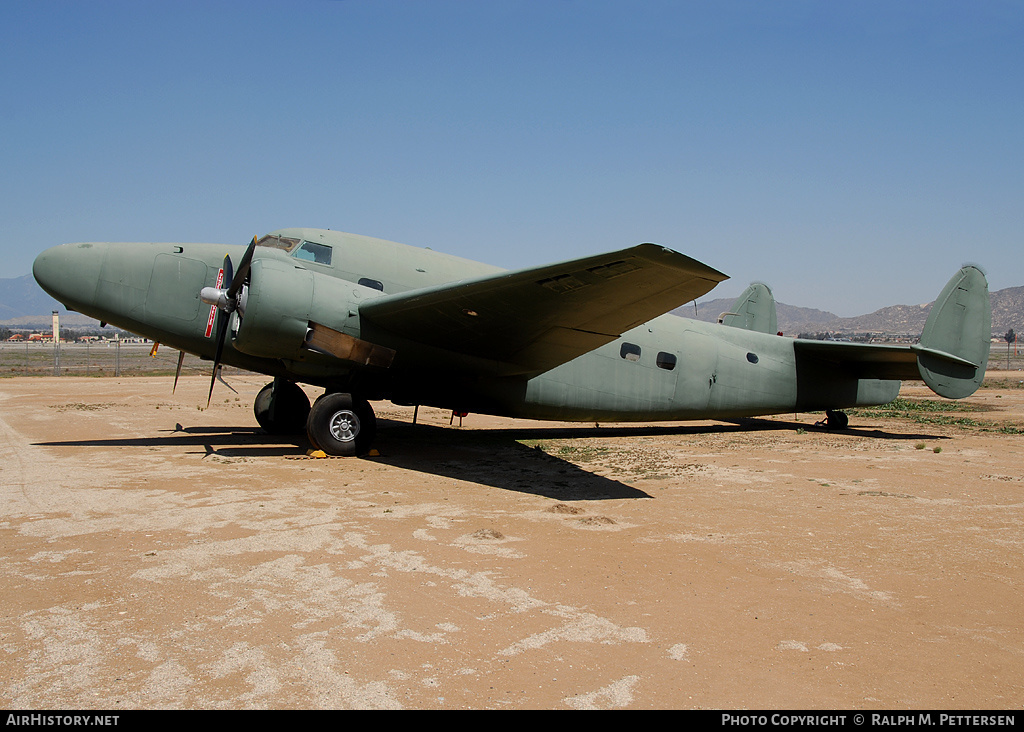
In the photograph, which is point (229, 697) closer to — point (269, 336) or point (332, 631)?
point (332, 631)

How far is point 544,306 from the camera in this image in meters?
8.73

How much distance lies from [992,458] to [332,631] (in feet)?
36.6

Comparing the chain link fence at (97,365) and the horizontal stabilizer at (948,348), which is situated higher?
the horizontal stabilizer at (948,348)

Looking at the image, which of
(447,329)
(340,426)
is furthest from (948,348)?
(340,426)

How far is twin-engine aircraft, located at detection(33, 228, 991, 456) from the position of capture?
28.5 feet

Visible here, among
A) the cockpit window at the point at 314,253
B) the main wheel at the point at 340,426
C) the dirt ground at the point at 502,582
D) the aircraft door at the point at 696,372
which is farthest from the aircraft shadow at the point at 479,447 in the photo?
the cockpit window at the point at 314,253

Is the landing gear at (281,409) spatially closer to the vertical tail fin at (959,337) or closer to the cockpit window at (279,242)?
the cockpit window at (279,242)

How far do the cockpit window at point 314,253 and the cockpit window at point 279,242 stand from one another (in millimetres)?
145

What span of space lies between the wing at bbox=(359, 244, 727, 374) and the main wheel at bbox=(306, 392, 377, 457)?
1202 mm

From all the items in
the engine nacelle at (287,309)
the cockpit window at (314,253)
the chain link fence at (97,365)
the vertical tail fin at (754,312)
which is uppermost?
the vertical tail fin at (754,312)

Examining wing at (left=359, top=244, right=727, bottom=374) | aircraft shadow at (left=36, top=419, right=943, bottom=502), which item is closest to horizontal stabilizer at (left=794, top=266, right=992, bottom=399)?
aircraft shadow at (left=36, top=419, right=943, bottom=502)

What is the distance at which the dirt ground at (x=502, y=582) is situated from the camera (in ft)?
10.9

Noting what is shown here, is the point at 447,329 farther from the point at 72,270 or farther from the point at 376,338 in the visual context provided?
the point at 72,270

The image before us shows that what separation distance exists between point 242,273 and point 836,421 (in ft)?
42.5
